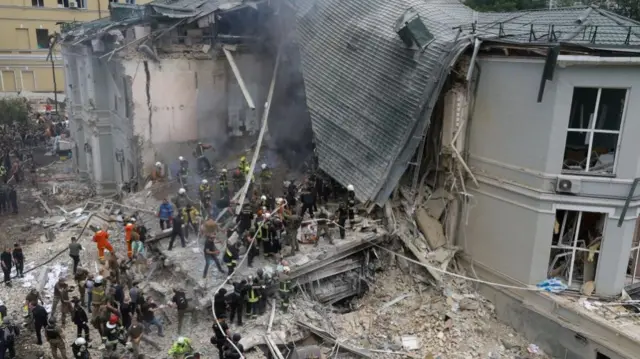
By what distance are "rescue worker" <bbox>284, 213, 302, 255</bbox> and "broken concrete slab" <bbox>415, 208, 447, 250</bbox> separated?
3.97 meters

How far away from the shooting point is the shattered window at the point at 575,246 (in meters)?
14.5

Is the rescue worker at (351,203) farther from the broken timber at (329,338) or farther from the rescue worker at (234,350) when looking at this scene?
the rescue worker at (234,350)

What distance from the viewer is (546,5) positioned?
106 ft

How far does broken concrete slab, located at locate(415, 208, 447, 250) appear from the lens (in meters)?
17.1

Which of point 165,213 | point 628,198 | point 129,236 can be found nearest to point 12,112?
point 165,213

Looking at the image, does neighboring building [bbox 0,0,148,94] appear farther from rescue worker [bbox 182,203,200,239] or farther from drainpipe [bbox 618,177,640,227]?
drainpipe [bbox 618,177,640,227]

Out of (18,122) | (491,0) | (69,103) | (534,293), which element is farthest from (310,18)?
(18,122)

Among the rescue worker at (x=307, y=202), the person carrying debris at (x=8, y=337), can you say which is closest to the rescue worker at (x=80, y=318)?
the person carrying debris at (x=8, y=337)

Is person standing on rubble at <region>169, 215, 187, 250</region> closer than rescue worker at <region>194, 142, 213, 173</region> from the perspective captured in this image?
Yes

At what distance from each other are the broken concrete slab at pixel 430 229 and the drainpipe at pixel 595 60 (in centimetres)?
625

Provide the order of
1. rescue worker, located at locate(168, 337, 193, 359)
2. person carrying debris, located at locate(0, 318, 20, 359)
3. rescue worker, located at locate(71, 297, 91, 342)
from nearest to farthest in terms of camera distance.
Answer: rescue worker, located at locate(168, 337, 193, 359) < person carrying debris, located at locate(0, 318, 20, 359) < rescue worker, located at locate(71, 297, 91, 342)

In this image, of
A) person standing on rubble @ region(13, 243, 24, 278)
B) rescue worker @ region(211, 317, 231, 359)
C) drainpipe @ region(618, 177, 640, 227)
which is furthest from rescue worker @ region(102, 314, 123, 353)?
drainpipe @ region(618, 177, 640, 227)

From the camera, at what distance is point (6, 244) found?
21.2 meters

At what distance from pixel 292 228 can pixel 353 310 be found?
307 centimetres
